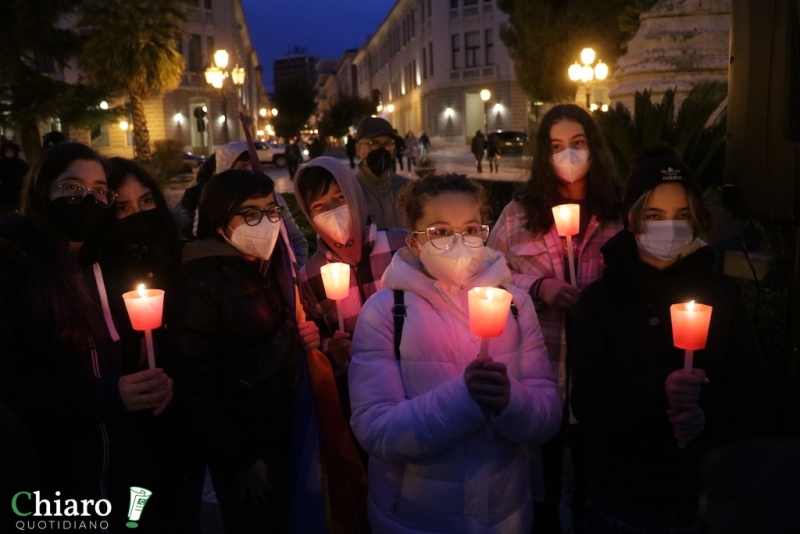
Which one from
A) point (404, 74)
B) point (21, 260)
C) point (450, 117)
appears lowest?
point (21, 260)

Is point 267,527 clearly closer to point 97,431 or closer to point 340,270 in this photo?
point 97,431

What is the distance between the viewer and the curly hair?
2.50 metres

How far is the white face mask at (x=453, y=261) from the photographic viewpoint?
239 centimetres

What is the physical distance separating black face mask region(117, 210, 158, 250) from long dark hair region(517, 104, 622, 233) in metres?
1.72

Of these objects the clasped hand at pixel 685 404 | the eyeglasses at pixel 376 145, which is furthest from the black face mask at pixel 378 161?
the clasped hand at pixel 685 404

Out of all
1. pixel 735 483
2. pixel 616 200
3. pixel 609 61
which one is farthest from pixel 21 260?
pixel 609 61

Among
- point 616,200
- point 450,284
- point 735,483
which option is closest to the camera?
point 735,483

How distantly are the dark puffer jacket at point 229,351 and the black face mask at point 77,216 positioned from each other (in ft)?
1.25

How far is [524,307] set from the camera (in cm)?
249

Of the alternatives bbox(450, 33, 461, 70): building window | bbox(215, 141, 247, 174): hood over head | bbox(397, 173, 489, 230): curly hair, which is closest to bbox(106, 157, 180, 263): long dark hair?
bbox(397, 173, 489, 230): curly hair

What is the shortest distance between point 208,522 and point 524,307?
2.42 m

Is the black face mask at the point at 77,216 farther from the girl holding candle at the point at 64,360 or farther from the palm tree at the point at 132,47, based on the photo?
the palm tree at the point at 132,47

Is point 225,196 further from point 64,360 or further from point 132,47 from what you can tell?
point 132,47

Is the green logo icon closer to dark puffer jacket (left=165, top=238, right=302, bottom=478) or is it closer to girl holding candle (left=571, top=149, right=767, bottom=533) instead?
dark puffer jacket (left=165, top=238, right=302, bottom=478)
